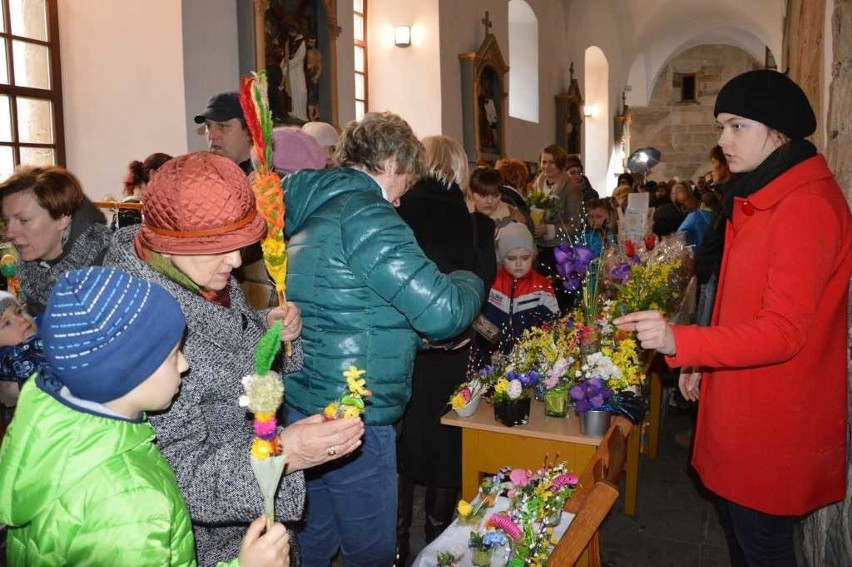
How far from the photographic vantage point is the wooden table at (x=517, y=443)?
2629mm

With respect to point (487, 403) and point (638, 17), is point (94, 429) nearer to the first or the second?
point (487, 403)

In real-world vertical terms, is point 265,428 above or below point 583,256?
below

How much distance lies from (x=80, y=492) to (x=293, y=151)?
6.60ft

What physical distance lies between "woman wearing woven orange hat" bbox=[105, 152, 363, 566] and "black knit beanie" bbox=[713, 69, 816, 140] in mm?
1405

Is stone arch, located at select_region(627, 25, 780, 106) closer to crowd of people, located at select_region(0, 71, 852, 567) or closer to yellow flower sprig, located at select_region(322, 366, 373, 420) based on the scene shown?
crowd of people, located at select_region(0, 71, 852, 567)

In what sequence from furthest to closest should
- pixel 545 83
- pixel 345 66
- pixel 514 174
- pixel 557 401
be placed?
1. pixel 545 83
2. pixel 345 66
3. pixel 514 174
4. pixel 557 401

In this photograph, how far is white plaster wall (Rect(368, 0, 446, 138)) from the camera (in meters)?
8.54

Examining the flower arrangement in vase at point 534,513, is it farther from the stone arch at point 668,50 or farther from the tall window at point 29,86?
the stone arch at point 668,50

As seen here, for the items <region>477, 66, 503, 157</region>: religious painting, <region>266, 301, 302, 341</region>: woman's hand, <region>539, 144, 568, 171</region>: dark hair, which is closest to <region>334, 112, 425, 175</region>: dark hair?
<region>266, 301, 302, 341</region>: woman's hand

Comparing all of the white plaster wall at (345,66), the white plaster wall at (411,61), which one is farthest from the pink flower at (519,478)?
the white plaster wall at (411,61)

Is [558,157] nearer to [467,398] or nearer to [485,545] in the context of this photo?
[467,398]

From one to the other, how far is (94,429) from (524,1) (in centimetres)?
1161

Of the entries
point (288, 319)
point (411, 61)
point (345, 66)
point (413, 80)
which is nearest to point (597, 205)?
point (345, 66)

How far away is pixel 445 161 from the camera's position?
309cm
